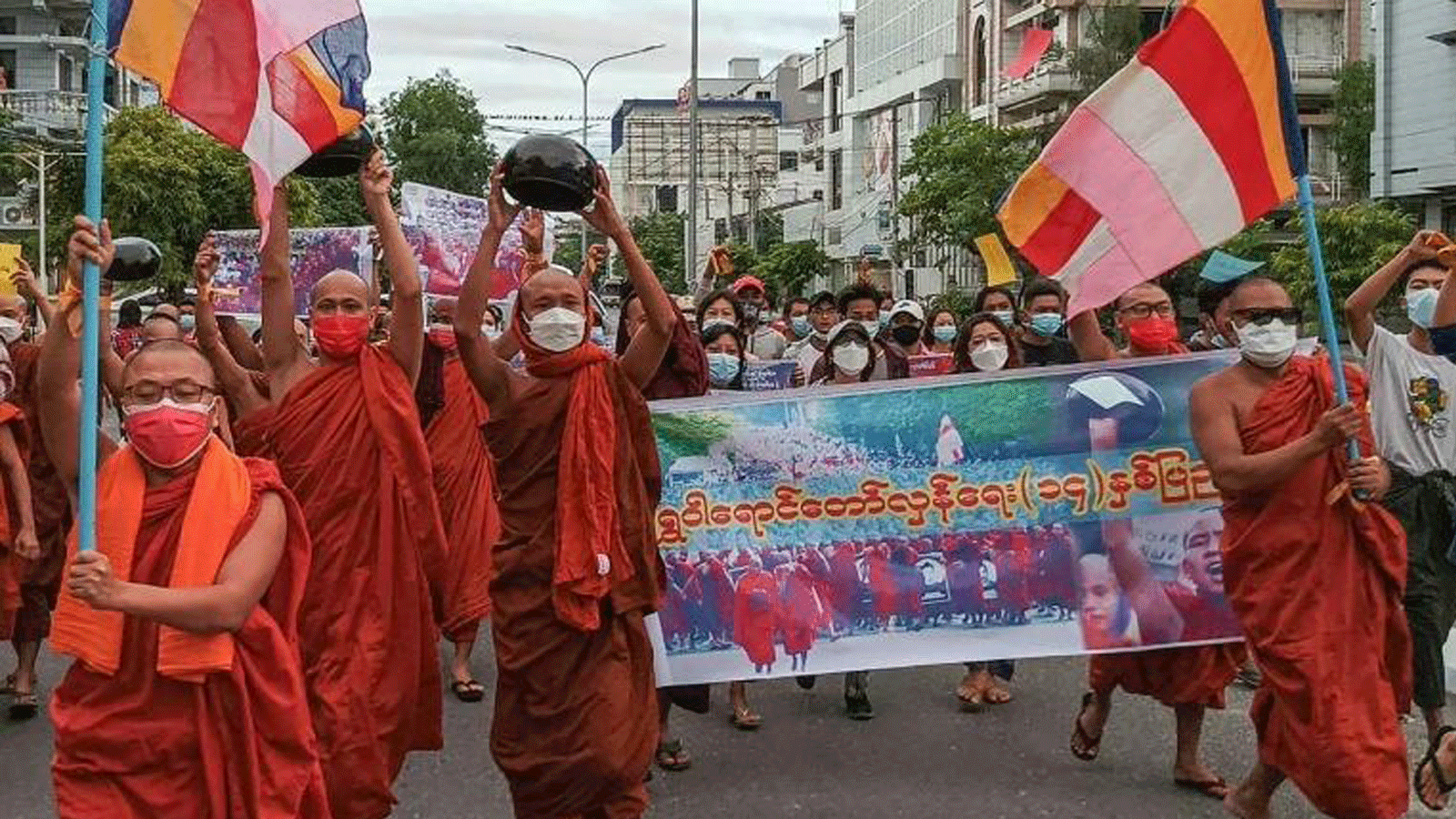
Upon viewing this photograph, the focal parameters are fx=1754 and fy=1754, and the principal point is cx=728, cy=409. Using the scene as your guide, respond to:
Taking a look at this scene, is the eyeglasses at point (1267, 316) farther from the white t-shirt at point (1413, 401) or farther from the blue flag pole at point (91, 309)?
the blue flag pole at point (91, 309)

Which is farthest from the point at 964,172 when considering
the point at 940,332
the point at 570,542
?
the point at 570,542

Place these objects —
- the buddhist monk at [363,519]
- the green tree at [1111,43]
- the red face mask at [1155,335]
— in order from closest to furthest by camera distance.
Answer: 1. the buddhist monk at [363,519]
2. the red face mask at [1155,335]
3. the green tree at [1111,43]

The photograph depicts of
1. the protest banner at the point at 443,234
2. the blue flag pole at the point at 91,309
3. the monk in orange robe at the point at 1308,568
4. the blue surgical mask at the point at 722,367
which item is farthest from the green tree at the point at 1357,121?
the blue flag pole at the point at 91,309

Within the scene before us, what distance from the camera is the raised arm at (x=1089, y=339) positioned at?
20.8 feet

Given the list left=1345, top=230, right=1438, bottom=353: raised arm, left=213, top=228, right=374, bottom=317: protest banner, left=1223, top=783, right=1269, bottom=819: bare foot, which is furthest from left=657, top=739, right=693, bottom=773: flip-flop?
left=213, top=228, right=374, bottom=317: protest banner

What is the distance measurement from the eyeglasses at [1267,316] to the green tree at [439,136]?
7014 cm

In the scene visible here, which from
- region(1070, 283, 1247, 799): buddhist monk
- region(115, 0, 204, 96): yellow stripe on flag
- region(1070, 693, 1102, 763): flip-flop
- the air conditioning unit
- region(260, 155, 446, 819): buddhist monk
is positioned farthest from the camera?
the air conditioning unit

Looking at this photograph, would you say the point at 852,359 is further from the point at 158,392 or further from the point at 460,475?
the point at 158,392

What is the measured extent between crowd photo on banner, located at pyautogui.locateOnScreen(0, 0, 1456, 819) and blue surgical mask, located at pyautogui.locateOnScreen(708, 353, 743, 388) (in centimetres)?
2

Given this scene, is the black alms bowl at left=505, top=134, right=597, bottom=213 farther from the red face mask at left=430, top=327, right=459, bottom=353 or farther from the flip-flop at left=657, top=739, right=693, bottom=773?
the red face mask at left=430, top=327, right=459, bottom=353

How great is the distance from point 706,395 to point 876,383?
0.65 meters

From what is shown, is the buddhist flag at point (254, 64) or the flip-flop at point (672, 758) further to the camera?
the flip-flop at point (672, 758)

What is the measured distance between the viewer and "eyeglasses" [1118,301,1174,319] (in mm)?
6637

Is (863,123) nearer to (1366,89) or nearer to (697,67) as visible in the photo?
(1366,89)
